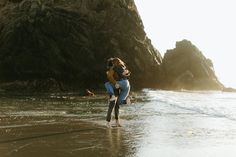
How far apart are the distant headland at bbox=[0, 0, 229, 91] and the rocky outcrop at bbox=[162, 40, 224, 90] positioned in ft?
0.85

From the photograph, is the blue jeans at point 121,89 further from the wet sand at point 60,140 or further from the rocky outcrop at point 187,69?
the rocky outcrop at point 187,69

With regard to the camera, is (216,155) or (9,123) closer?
(216,155)

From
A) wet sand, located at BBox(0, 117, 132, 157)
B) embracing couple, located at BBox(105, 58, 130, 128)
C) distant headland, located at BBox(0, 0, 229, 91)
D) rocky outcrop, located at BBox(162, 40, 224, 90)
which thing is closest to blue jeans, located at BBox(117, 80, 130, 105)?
embracing couple, located at BBox(105, 58, 130, 128)

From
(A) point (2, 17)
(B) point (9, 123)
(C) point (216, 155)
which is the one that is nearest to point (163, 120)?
(B) point (9, 123)

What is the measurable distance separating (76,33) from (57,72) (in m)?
5.80

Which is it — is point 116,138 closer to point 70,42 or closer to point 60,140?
point 60,140

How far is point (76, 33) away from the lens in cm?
4888

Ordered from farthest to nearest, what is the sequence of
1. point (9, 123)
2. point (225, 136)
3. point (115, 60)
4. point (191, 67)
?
point (191, 67)
point (9, 123)
point (115, 60)
point (225, 136)

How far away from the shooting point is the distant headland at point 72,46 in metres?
45.4

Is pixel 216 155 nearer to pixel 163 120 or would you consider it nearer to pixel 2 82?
pixel 163 120

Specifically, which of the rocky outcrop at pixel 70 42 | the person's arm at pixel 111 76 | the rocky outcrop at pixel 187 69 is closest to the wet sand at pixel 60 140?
the person's arm at pixel 111 76

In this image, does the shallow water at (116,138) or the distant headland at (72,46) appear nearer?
the shallow water at (116,138)

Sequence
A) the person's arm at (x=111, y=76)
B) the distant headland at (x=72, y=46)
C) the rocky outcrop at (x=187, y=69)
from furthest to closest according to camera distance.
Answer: the rocky outcrop at (x=187, y=69)
the distant headland at (x=72, y=46)
the person's arm at (x=111, y=76)

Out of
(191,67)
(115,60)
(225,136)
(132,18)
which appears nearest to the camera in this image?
(225,136)
